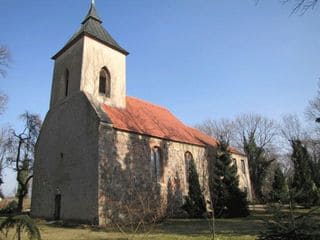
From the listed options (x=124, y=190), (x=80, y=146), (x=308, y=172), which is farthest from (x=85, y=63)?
(x=308, y=172)

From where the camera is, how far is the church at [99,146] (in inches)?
679

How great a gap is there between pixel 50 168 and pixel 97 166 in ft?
20.5

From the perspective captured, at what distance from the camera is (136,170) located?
18.9 meters

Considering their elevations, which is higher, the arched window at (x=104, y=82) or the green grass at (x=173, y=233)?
the arched window at (x=104, y=82)

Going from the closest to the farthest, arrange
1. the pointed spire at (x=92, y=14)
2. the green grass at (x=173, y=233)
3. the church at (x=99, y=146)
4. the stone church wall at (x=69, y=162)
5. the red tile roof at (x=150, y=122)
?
the green grass at (x=173, y=233)
the stone church wall at (x=69, y=162)
the church at (x=99, y=146)
the red tile roof at (x=150, y=122)
the pointed spire at (x=92, y=14)

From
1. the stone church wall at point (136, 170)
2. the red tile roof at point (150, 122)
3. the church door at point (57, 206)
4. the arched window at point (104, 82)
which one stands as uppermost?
the arched window at point (104, 82)

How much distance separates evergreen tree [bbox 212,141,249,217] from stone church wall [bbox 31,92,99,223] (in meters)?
8.56

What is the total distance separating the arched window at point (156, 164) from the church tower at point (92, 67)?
171 inches

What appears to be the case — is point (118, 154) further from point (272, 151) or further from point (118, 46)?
point (272, 151)

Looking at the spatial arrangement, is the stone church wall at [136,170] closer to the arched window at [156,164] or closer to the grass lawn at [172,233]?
the arched window at [156,164]

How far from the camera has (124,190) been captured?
17641 millimetres

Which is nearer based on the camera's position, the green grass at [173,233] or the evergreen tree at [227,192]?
the green grass at [173,233]

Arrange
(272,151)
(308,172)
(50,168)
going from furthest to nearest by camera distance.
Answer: (272,151) < (308,172) < (50,168)

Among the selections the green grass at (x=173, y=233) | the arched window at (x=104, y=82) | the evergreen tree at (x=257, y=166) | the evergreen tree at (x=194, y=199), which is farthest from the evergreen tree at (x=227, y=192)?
the evergreen tree at (x=257, y=166)
